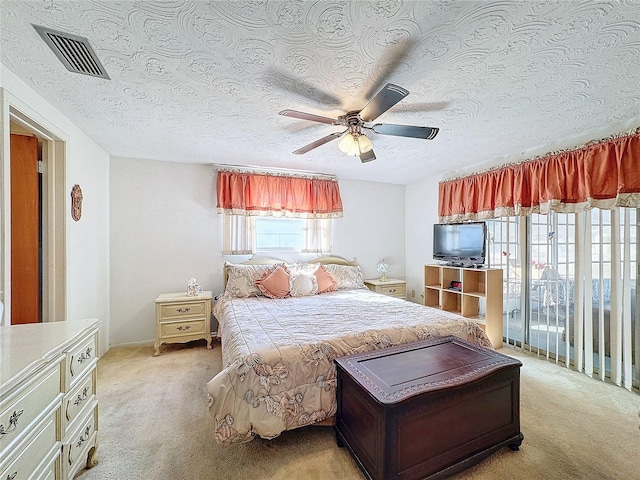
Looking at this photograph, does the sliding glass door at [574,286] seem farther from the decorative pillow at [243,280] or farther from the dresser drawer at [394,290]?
the decorative pillow at [243,280]

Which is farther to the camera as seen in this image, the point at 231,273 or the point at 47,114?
the point at 231,273

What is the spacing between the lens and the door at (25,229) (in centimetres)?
219

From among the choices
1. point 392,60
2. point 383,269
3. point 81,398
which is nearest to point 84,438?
point 81,398

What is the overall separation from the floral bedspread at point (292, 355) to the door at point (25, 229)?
1599mm

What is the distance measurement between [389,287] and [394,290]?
0.40 ft

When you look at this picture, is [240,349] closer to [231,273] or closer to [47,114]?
[231,273]

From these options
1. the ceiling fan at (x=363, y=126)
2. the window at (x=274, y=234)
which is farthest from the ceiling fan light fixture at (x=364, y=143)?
the window at (x=274, y=234)

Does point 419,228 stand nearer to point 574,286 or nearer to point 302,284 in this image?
point 574,286

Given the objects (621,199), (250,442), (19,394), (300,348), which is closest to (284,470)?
(250,442)

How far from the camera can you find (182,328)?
10.7ft

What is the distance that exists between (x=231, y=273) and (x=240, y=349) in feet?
5.98

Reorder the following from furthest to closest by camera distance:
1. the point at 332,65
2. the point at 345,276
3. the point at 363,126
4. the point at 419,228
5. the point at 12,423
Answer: the point at 419,228 < the point at 345,276 < the point at 363,126 < the point at 332,65 < the point at 12,423

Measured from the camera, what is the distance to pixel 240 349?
6.02 feet

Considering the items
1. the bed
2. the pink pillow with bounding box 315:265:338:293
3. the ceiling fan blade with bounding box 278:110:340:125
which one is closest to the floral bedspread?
the bed
